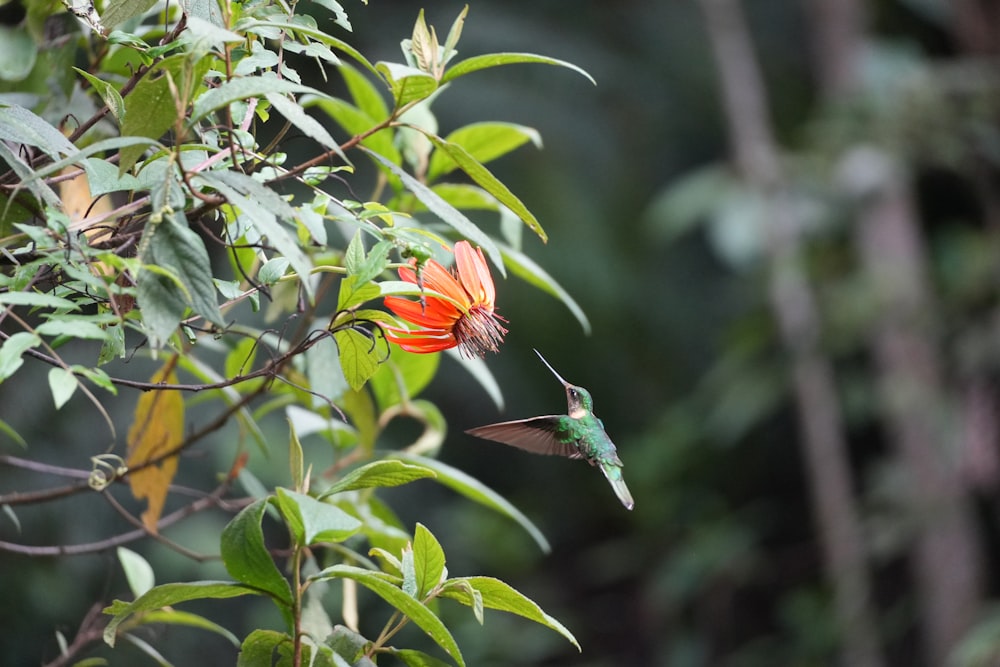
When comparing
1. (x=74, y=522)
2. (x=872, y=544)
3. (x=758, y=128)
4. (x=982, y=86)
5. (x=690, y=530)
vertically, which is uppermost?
(x=982, y=86)

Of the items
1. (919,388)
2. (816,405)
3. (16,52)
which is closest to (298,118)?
(16,52)

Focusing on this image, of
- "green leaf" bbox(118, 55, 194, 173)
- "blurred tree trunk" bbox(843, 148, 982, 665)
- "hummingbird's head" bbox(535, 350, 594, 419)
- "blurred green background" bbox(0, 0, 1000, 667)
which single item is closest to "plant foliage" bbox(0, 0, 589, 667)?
"green leaf" bbox(118, 55, 194, 173)

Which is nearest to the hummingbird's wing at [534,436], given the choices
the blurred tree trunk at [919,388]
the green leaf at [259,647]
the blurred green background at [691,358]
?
the green leaf at [259,647]

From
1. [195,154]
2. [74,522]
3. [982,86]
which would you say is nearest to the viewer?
[195,154]

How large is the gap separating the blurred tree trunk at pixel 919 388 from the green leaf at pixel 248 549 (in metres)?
2.21

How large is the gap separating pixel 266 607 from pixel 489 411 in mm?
944

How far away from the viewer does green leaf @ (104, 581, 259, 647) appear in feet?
1.69

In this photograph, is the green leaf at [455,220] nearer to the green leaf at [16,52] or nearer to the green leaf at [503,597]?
the green leaf at [503,597]

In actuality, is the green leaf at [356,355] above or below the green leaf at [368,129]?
below

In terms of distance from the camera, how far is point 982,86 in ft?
8.01

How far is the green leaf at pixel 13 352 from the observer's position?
400mm

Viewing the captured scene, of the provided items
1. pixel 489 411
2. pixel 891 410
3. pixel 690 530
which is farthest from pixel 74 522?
pixel 891 410

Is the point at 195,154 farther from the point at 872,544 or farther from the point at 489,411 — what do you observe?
the point at 489,411

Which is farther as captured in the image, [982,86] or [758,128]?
[758,128]
